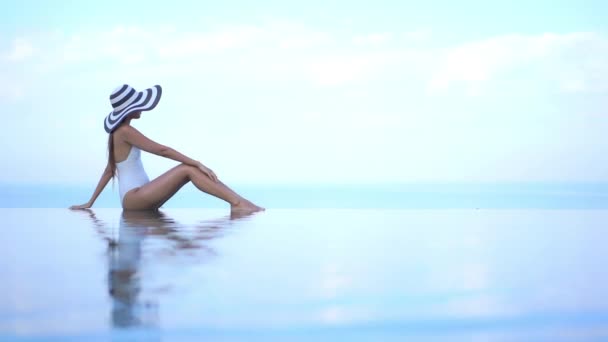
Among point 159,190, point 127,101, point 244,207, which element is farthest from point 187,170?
point 127,101

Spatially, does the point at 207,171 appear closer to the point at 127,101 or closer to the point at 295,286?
the point at 127,101

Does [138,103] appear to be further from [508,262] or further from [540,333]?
[540,333]

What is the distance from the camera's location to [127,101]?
6148 mm

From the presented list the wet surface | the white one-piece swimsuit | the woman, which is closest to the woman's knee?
the woman

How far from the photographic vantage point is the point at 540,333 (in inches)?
69.4

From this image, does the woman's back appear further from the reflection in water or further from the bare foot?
the bare foot

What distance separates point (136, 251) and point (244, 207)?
3.28 meters

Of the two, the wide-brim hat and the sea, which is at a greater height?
the wide-brim hat

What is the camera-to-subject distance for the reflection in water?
1.85m

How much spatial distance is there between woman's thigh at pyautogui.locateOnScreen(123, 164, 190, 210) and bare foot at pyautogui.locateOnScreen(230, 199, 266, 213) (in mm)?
530

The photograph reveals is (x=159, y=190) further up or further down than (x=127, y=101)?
further down

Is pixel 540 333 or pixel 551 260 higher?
pixel 551 260

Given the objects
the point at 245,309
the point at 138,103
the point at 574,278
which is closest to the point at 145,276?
the point at 245,309

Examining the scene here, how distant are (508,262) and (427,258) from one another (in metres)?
0.36
